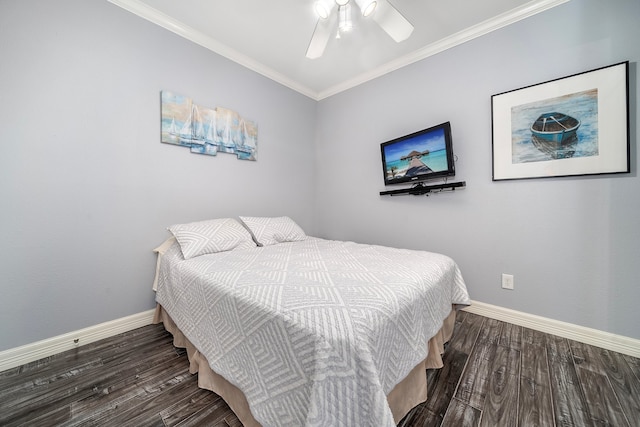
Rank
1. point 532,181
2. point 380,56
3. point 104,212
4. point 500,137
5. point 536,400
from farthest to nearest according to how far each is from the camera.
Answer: point 380,56 < point 500,137 < point 532,181 < point 104,212 < point 536,400

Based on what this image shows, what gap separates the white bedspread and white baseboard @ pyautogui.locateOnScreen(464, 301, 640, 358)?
76 cm

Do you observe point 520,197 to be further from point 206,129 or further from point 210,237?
point 206,129

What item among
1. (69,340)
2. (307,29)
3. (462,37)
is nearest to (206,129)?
(307,29)

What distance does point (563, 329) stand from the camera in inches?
68.5

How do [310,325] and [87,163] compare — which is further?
[87,163]

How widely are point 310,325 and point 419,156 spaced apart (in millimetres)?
2208

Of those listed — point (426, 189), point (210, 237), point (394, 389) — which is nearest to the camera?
point (394, 389)

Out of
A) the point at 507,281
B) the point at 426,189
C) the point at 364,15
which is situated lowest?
the point at 507,281

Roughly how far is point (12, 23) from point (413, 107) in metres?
3.18

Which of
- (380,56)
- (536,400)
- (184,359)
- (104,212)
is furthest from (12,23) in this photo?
(536,400)

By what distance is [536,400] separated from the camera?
1168mm

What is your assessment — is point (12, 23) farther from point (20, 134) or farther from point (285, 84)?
point (285, 84)

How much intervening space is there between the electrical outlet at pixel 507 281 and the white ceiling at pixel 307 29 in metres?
2.20

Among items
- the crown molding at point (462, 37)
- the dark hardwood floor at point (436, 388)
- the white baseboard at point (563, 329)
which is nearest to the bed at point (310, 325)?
the dark hardwood floor at point (436, 388)
